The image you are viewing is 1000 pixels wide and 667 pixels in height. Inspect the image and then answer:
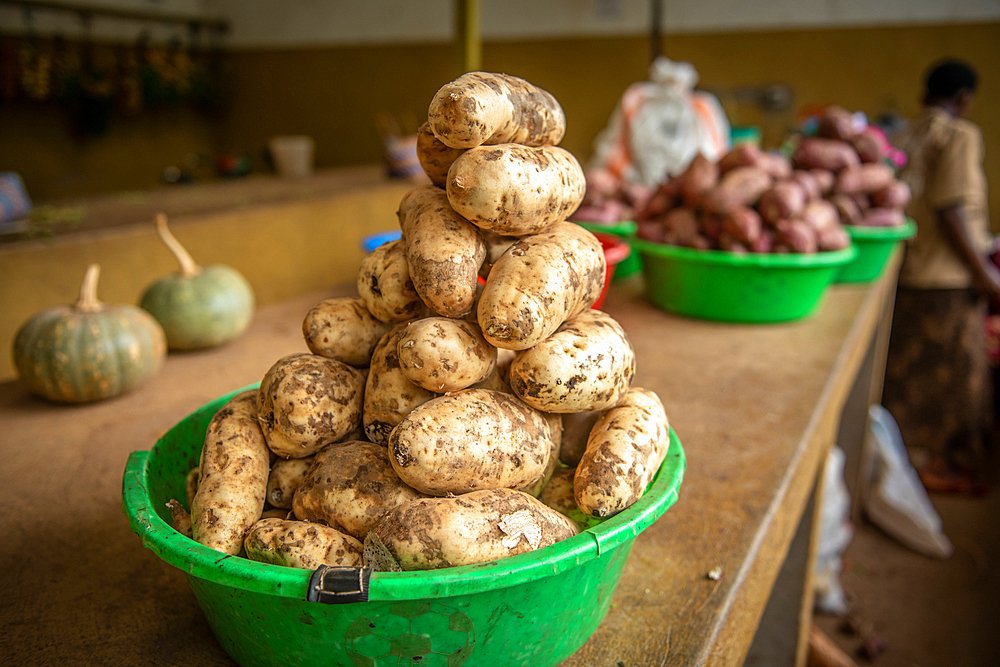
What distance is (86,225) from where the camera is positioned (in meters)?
2.92

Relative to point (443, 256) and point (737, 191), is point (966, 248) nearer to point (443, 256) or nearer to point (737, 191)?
point (737, 191)

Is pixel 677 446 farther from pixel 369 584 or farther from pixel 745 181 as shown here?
pixel 745 181

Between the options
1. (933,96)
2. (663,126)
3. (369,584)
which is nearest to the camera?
(369,584)

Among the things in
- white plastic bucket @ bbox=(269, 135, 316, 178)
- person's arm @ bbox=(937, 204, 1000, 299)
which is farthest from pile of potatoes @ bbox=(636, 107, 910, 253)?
white plastic bucket @ bbox=(269, 135, 316, 178)

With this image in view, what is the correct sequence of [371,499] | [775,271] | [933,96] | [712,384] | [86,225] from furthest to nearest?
[933,96] < [86,225] < [775,271] < [712,384] < [371,499]

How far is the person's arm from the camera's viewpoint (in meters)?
3.31

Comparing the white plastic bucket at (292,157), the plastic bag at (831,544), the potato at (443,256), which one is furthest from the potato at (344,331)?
the white plastic bucket at (292,157)

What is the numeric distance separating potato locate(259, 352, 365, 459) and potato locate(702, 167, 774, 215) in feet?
5.39

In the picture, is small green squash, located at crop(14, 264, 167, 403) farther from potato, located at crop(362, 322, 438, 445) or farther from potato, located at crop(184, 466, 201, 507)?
potato, located at crop(362, 322, 438, 445)

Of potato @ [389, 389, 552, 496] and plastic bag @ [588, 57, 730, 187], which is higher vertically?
plastic bag @ [588, 57, 730, 187]

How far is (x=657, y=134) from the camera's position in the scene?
156 inches

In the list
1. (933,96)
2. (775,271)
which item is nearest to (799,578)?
(775,271)

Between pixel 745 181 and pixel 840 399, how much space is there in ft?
2.54

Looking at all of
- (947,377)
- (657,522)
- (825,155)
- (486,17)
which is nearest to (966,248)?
(947,377)
